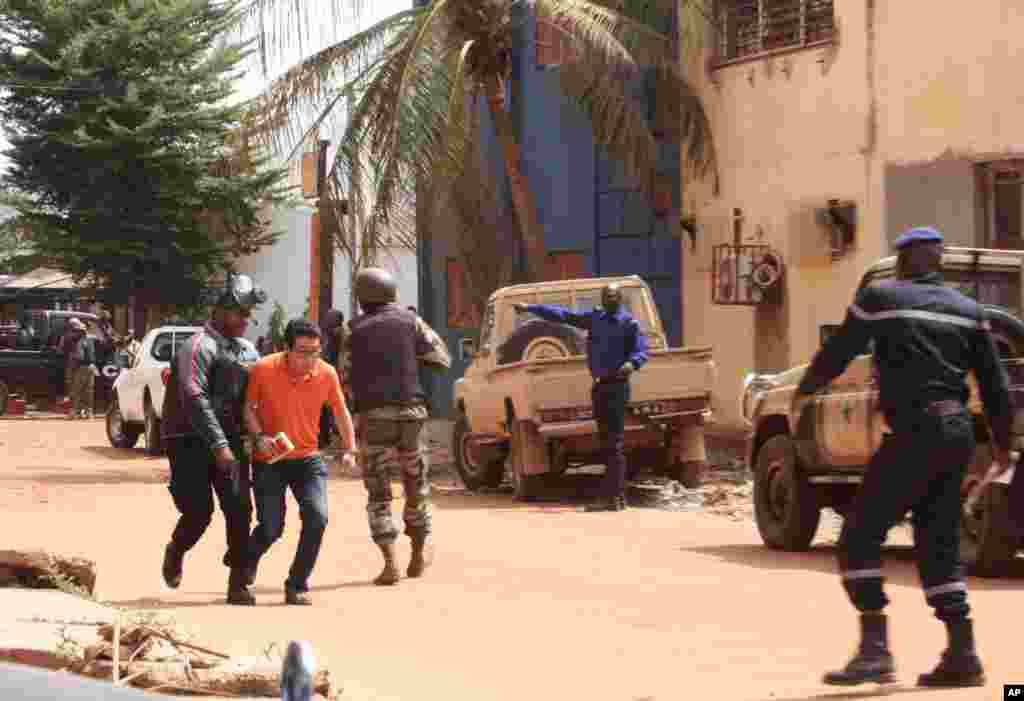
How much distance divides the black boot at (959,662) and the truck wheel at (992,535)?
433 cm

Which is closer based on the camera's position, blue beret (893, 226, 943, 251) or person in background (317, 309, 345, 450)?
blue beret (893, 226, 943, 251)

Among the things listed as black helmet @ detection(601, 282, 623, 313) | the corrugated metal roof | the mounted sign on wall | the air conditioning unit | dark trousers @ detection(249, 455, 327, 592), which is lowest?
dark trousers @ detection(249, 455, 327, 592)

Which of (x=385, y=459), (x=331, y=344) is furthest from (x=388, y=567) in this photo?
(x=331, y=344)

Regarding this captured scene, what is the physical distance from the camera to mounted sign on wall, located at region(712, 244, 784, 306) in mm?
27766

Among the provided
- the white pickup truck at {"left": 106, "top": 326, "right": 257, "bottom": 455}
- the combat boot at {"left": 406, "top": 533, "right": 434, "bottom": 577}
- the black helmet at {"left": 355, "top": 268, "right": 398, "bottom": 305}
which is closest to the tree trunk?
the white pickup truck at {"left": 106, "top": 326, "right": 257, "bottom": 455}

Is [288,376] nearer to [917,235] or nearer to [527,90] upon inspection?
[917,235]

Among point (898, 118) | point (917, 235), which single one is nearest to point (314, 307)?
point (898, 118)

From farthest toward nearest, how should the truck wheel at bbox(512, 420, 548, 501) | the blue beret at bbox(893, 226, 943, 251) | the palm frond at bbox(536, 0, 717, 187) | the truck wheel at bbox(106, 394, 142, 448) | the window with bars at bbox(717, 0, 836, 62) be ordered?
the truck wheel at bbox(106, 394, 142, 448) < the window with bars at bbox(717, 0, 836, 62) < the palm frond at bbox(536, 0, 717, 187) < the truck wheel at bbox(512, 420, 548, 501) < the blue beret at bbox(893, 226, 943, 251)

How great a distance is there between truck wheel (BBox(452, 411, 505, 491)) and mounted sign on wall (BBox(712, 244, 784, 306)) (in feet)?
20.2

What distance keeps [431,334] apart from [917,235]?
5246 millimetres

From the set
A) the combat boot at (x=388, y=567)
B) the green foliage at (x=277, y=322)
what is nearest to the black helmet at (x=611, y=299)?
the combat boot at (x=388, y=567)

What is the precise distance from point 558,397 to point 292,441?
827 cm

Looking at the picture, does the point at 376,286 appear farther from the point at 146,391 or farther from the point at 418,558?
the point at 146,391

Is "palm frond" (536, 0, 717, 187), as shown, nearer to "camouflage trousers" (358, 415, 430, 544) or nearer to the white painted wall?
"camouflage trousers" (358, 415, 430, 544)
